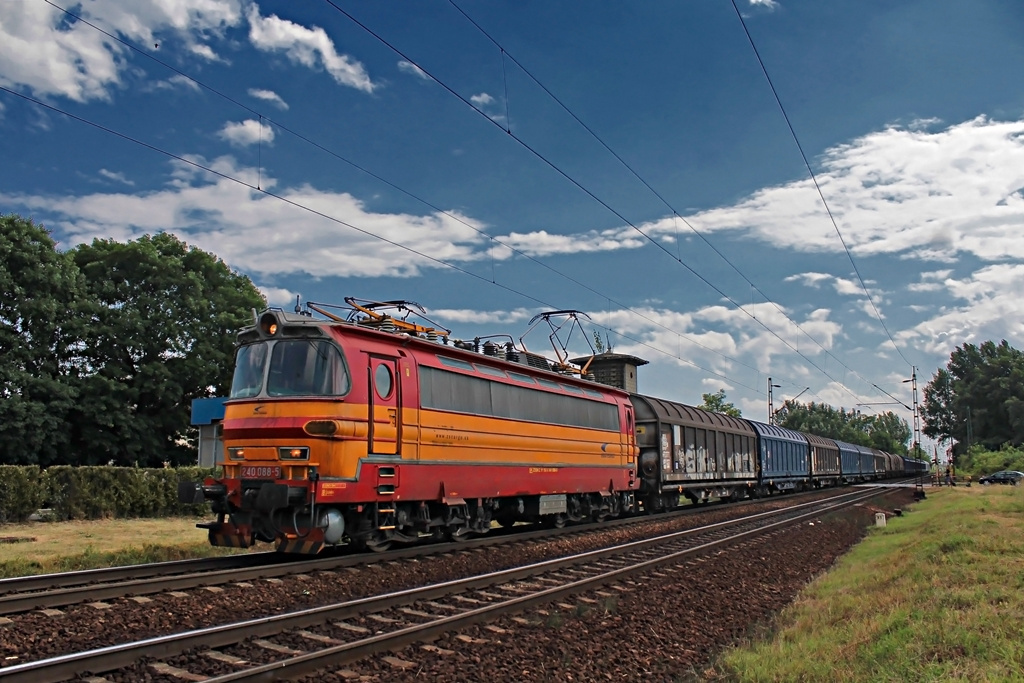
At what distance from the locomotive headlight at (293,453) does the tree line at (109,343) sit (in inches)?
982

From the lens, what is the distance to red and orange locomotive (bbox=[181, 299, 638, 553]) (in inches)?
456

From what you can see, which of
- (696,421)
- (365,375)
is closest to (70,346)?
(696,421)

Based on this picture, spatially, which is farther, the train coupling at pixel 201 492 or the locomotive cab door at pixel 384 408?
the locomotive cab door at pixel 384 408

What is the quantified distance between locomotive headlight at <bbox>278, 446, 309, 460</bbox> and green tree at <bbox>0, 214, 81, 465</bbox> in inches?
982

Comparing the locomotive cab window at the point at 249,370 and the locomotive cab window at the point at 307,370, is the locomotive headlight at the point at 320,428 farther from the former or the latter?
the locomotive cab window at the point at 249,370

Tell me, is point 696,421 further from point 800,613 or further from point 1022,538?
point 800,613

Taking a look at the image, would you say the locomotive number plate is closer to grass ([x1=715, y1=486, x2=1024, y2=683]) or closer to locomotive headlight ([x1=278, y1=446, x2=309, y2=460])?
locomotive headlight ([x1=278, y1=446, x2=309, y2=460])

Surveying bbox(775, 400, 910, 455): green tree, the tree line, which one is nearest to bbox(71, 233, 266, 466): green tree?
the tree line

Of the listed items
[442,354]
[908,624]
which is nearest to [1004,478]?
[442,354]

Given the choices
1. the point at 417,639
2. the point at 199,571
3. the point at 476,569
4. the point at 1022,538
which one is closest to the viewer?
the point at 417,639

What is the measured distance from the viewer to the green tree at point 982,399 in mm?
87188

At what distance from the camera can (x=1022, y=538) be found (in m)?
14.7

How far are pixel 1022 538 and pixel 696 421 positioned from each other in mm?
13891

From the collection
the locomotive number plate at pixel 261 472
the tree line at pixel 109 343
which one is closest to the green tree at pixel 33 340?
the tree line at pixel 109 343
